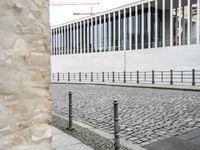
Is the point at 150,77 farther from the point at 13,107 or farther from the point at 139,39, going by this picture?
the point at 13,107

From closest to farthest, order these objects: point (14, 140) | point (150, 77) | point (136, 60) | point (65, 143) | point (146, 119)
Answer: point (14, 140) → point (65, 143) → point (146, 119) → point (150, 77) → point (136, 60)

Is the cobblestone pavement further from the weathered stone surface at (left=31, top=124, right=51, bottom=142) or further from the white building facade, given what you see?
the white building facade

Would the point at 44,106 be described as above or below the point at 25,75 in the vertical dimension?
below

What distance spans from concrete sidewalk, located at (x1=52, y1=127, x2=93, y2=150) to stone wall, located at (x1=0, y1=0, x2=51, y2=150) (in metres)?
1.86

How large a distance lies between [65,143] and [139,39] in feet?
105

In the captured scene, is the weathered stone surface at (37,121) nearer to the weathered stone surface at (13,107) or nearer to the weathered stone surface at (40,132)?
the weathered stone surface at (40,132)

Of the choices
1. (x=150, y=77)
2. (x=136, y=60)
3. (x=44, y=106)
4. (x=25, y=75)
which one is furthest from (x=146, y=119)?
(x=136, y=60)

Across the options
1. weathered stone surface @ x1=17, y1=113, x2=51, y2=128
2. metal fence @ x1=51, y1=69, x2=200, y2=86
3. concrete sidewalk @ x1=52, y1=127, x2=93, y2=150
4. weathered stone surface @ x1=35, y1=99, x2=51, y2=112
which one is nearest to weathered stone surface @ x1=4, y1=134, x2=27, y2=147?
weathered stone surface @ x1=17, y1=113, x2=51, y2=128

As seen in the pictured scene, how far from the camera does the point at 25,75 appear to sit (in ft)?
13.5

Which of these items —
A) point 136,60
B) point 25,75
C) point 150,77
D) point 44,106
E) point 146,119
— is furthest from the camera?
point 136,60

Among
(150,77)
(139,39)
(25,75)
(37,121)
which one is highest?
(139,39)

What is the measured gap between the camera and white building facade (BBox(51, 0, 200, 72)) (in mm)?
30625

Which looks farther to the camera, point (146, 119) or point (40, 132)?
point (146, 119)

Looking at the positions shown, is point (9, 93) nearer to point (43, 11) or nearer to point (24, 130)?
point (24, 130)
